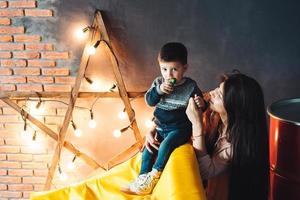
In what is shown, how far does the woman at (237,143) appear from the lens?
196 centimetres

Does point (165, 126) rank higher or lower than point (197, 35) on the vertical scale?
lower

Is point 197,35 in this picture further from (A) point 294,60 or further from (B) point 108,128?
(B) point 108,128

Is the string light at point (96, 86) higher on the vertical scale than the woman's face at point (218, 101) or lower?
lower

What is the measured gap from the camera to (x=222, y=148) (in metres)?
2.07

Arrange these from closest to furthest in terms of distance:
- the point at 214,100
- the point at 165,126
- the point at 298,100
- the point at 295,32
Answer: the point at 214,100, the point at 165,126, the point at 298,100, the point at 295,32

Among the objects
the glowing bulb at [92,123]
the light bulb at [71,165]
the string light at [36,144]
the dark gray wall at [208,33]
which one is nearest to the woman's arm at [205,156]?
the dark gray wall at [208,33]

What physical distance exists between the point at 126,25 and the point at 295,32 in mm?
1124

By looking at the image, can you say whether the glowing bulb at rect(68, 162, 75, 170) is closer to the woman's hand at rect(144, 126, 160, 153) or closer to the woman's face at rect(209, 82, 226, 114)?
the woman's hand at rect(144, 126, 160, 153)

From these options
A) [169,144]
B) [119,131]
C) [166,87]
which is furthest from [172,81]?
[119,131]

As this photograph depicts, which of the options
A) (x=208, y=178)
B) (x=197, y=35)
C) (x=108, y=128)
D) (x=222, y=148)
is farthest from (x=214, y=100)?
(x=108, y=128)

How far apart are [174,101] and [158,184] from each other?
433 mm

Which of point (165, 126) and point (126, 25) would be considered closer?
point (165, 126)

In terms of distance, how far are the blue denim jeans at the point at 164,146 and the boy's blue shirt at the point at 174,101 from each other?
0.04 metres

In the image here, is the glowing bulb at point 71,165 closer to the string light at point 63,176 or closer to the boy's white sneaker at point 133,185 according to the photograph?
the string light at point 63,176
